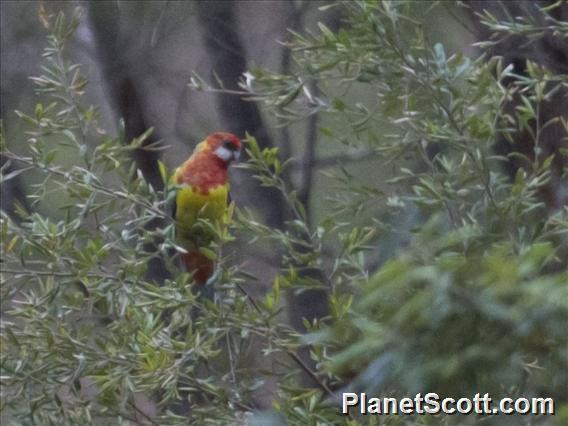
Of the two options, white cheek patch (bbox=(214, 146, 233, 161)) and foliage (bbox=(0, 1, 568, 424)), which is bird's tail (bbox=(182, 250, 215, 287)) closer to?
foliage (bbox=(0, 1, 568, 424))

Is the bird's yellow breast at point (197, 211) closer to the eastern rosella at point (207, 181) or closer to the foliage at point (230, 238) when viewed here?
the eastern rosella at point (207, 181)

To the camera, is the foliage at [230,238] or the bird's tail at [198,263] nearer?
the foliage at [230,238]

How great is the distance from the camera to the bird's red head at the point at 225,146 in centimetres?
354

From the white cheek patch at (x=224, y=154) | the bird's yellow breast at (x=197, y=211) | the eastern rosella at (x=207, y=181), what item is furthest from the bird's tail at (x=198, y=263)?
the white cheek patch at (x=224, y=154)

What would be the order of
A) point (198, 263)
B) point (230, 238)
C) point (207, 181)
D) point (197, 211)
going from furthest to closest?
point (207, 181), point (197, 211), point (198, 263), point (230, 238)

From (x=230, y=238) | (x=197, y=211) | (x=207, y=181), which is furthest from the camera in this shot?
(x=207, y=181)

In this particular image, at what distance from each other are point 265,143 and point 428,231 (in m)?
2.84

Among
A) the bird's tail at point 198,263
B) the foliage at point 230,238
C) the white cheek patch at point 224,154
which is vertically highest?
the foliage at point 230,238

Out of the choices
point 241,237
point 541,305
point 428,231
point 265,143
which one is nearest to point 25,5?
point 265,143

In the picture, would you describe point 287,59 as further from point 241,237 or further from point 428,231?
point 428,231

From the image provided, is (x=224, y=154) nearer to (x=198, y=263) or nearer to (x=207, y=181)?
(x=207, y=181)

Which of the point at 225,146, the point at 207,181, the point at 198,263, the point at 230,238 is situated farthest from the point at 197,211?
the point at 230,238

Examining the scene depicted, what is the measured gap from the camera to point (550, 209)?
2379 mm

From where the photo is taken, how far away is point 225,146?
11.7 feet
